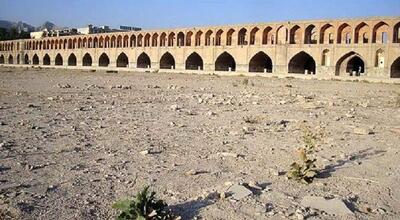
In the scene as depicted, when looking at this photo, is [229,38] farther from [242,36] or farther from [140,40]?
[140,40]

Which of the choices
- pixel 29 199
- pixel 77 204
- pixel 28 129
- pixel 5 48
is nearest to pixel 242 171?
pixel 77 204

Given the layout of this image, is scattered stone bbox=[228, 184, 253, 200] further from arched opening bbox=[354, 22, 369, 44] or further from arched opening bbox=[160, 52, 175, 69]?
arched opening bbox=[160, 52, 175, 69]

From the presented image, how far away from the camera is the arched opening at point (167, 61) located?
43.7 meters

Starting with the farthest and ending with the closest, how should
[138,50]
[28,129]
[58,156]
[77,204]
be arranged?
[138,50] → [28,129] → [58,156] → [77,204]

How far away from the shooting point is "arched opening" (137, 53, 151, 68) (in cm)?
4635

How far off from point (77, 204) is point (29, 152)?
1823 millimetres

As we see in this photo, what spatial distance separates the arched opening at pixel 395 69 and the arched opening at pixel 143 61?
84.4 ft

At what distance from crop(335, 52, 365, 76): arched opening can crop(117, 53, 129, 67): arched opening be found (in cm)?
2581

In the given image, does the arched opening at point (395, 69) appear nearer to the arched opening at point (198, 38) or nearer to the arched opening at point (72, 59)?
the arched opening at point (198, 38)

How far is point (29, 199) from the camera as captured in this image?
11.3 feet

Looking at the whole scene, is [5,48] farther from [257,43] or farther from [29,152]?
[29,152]

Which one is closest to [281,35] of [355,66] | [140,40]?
[355,66]

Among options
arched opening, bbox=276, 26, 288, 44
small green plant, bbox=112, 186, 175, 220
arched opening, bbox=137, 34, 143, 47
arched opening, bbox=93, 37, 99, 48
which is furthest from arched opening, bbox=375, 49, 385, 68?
arched opening, bbox=93, 37, 99, 48

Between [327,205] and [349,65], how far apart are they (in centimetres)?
3102
